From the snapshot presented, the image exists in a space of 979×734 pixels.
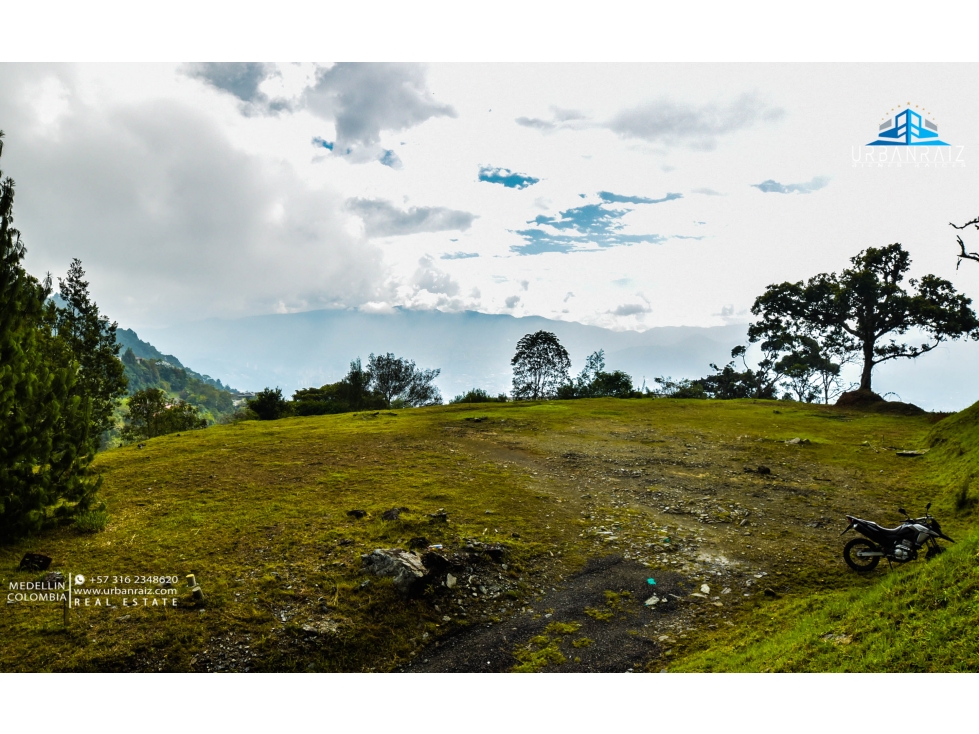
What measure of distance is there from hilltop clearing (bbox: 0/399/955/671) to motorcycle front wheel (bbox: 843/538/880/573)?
0.34 m

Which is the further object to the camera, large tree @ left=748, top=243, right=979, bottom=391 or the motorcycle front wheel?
large tree @ left=748, top=243, right=979, bottom=391

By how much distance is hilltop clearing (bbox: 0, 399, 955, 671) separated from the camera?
655cm

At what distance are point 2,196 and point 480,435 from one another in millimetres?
20615

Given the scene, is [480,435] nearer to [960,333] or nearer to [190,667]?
[190,667]

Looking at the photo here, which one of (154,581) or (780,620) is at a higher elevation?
(154,581)

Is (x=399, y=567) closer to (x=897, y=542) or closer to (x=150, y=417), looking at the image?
(x=897, y=542)

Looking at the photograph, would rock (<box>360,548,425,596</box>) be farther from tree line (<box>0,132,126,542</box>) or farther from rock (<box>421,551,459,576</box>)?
tree line (<box>0,132,126,542</box>)

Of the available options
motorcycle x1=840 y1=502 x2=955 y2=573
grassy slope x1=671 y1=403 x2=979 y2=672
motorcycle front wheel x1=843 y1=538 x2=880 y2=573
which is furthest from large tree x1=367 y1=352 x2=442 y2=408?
grassy slope x1=671 y1=403 x2=979 y2=672

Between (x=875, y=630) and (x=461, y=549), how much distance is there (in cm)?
682

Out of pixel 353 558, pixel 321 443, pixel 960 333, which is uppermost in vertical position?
pixel 960 333

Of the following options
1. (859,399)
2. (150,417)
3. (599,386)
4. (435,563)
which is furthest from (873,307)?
(150,417)

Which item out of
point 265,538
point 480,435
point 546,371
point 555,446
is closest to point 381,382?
point 546,371

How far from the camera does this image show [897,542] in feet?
26.6

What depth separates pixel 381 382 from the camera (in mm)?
66188
